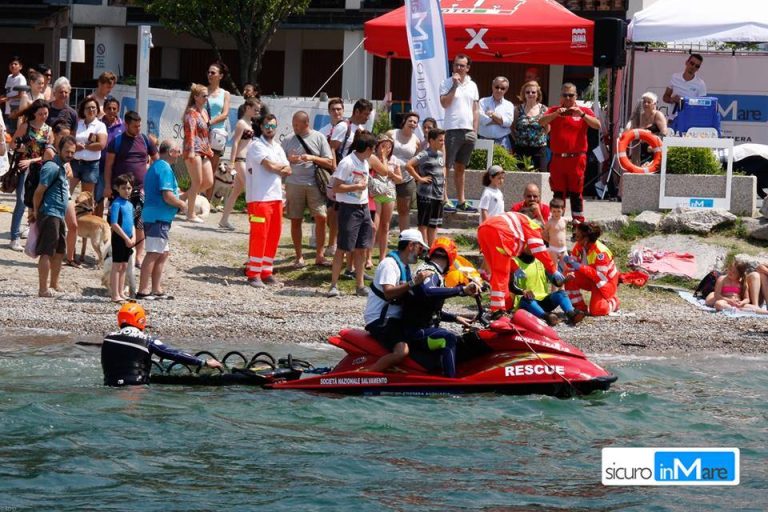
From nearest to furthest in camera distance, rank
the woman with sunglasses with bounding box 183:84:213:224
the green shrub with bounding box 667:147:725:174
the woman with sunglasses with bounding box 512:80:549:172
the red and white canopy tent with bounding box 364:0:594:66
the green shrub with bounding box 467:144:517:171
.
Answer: the woman with sunglasses with bounding box 183:84:213:224, the green shrub with bounding box 667:147:725:174, the green shrub with bounding box 467:144:517:171, the woman with sunglasses with bounding box 512:80:549:172, the red and white canopy tent with bounding box 364:0:594:66

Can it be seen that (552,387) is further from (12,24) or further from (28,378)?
(12,24)

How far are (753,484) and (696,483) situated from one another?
441mm

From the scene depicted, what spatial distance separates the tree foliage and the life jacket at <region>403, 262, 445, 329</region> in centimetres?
2267

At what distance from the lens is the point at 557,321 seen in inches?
632

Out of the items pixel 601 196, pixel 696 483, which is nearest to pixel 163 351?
pixel 696 483

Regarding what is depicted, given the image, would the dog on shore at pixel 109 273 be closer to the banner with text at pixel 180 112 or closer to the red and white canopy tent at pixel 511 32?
the banner with text at pixel 180 112

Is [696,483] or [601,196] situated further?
[601,196]

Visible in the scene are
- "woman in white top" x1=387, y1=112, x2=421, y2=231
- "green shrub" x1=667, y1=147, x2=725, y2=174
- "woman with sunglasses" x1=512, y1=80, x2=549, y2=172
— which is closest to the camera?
"woman in white top" x1=387, y1=112, x2=421, y2=231

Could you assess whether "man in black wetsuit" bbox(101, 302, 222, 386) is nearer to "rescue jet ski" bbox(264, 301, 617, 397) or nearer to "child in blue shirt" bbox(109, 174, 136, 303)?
"rescue jet ski" bbox(264, 301, 617, 397)

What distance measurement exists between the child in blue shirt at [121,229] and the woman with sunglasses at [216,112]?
14.8ft

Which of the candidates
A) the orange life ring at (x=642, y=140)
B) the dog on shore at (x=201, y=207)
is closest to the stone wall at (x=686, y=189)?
the orange life ring at (x=642, y=140)

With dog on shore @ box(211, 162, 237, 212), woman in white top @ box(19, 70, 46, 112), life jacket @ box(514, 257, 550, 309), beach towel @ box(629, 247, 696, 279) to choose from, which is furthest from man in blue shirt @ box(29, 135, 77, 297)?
beach towel @ box(629, 247, 696, 279)

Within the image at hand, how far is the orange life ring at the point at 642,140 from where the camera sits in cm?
2048

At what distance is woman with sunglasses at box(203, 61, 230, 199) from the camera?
20641mm
